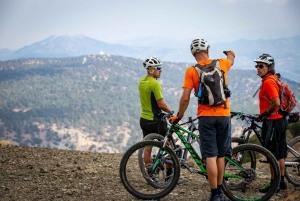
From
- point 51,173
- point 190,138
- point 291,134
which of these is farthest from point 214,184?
point 291,134

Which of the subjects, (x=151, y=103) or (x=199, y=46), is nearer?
(x=199, y=46)

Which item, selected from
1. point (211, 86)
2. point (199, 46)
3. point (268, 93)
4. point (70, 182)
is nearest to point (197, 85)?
point (211, 86)

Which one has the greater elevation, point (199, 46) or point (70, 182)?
point (199, 46)

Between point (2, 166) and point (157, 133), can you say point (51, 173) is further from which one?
point (157, 133)

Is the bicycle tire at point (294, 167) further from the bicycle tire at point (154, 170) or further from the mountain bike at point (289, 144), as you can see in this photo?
the bicycle tire at point (154, 170)

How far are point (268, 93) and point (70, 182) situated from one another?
3963 mm

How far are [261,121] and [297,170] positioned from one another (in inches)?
58.2

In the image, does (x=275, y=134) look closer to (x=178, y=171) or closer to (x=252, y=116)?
(x=252, y=116)

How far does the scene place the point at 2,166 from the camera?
785 cm

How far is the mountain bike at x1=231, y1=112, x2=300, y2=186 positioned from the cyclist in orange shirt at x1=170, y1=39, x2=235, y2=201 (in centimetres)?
137

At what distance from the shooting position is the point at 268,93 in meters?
5.35

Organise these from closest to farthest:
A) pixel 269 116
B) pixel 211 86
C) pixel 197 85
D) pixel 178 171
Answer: pixel 211 86 < pixel 197 85 < pixel 178 171 < pixel 269 116

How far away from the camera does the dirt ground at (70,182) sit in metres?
5.54

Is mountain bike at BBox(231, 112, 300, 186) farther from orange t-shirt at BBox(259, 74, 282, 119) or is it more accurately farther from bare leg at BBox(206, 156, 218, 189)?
bare leg at BBox(206, 156, 218, 189)
